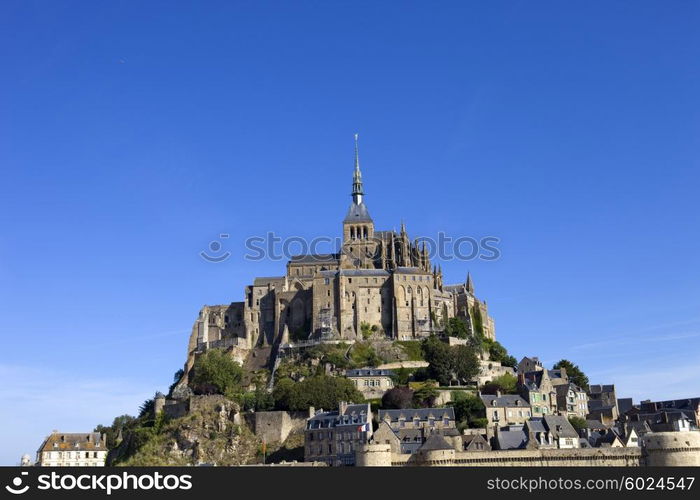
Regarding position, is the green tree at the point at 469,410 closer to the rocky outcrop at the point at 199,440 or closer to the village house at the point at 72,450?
the rocky outcrop at the point at 199,440

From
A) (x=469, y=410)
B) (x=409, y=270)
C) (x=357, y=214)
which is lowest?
(x=469, y=410)

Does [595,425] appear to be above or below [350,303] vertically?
below

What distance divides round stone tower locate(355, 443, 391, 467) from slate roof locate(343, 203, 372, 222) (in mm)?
53293

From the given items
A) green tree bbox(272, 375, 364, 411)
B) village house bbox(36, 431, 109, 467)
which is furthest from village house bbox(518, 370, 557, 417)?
village house bbox(36, 431, 109, 467)

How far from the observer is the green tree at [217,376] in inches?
3826

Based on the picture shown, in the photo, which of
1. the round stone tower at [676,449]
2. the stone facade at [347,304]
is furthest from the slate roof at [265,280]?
the round stone tower at [676,449]

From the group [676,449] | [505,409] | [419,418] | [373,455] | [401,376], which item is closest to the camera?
[676,449]

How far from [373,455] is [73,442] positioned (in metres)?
36.1

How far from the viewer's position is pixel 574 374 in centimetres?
10469

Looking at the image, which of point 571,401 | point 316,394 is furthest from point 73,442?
point 571,401

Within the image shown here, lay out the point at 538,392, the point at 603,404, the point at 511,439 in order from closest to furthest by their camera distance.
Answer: the point at 511,439 → the point at 538,392 → the point at 603,404

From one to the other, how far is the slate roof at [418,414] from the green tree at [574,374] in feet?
87.0

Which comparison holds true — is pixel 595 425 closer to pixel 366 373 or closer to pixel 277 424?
pixel 366 373
